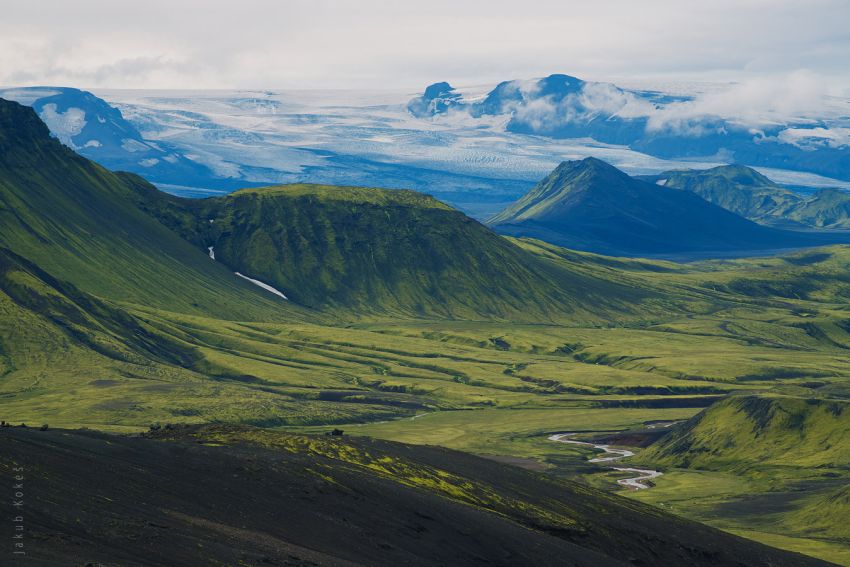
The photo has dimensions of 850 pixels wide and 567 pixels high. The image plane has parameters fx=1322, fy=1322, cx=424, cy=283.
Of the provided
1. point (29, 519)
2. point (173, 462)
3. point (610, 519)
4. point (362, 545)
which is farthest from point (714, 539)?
point (29, 519)

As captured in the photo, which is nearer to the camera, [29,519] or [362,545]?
[29,519]

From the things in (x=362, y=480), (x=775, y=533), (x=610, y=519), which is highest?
(x=362, y=480)

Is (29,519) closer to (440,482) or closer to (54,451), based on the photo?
(54,451)

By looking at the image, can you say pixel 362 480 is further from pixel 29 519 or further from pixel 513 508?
pixel 29 519

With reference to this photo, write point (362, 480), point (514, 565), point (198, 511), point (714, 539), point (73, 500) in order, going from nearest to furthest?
point (73, 500) < point (198, 511) < point (514, 565) < point (362, 480) < point (714, 539)

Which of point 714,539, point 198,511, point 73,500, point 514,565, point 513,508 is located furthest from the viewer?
point 714,539

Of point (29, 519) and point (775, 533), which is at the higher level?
point (29, 519)
